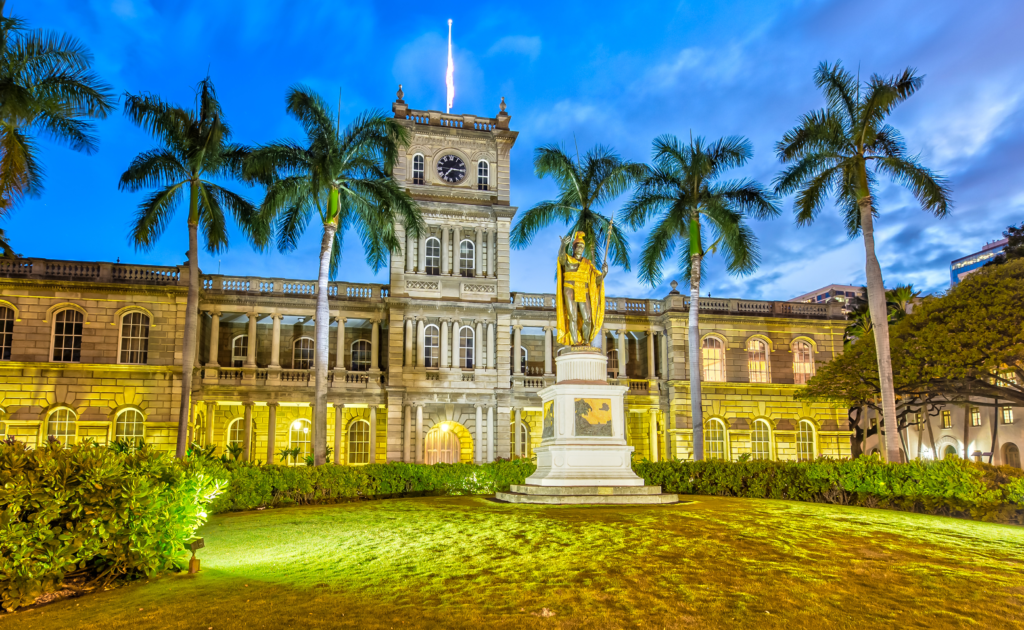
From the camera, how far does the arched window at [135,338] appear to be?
28.5 meters

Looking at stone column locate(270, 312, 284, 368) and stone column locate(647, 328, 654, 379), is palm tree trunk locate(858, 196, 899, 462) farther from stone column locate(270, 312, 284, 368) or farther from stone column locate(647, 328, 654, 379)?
stone column locate(270, 312, 284, 368)

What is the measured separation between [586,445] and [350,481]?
6.18 metres

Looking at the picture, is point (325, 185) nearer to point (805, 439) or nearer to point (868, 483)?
point (868, 483)

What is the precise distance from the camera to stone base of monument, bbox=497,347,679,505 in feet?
43.1

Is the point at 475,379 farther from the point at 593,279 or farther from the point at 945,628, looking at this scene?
the point at 945,628

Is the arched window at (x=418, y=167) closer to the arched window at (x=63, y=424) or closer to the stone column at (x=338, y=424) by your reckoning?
the stone column at (x=338, y=424)

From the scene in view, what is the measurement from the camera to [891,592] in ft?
19.5

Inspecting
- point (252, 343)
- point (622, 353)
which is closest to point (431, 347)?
point (252, 343)

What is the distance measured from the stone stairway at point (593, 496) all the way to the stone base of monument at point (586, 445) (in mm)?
19

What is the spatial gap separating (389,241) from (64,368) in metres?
15.4

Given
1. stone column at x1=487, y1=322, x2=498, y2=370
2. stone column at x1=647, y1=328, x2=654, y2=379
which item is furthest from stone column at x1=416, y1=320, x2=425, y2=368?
stone column at x1=647, y1=328, x2=654, y2=379

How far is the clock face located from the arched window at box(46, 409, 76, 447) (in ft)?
60.0

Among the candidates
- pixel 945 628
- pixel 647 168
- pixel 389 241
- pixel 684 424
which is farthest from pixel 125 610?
pixel 684 424

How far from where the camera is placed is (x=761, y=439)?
34312 mm
